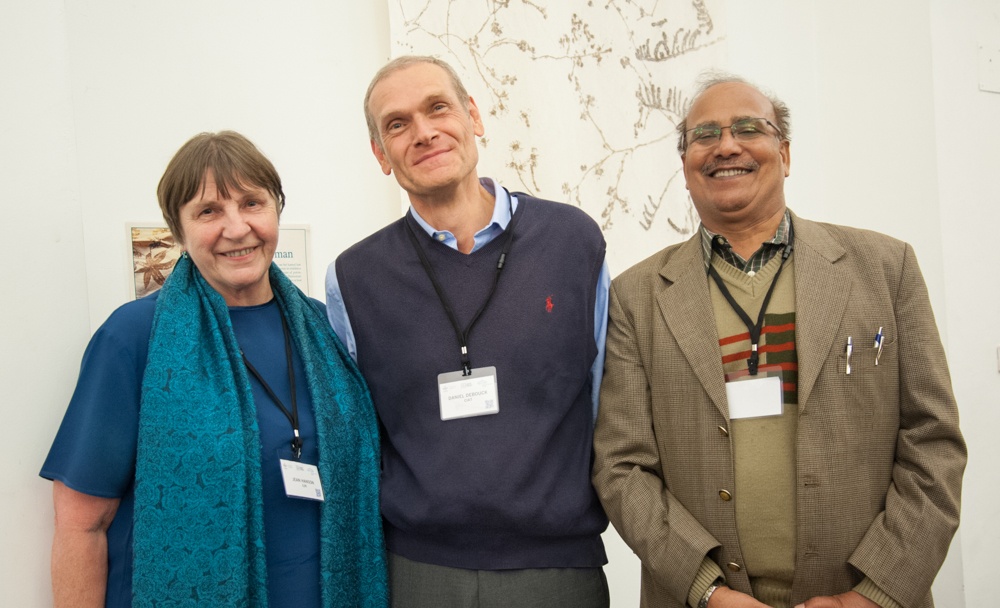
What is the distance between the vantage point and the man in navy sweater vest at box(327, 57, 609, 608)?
5.32ft

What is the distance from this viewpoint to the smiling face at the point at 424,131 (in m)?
1.76

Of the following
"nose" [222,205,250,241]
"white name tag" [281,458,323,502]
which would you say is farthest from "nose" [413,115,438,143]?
"white name tag" [281,458,323,502]

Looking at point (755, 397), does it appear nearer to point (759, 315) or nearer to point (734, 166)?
point (759, 315)

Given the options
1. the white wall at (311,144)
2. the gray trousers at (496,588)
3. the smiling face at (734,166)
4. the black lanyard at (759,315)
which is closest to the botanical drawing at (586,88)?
the white wall at (311,144)

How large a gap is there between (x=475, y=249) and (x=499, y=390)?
0.36 meters

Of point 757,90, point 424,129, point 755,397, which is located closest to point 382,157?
point 424,129

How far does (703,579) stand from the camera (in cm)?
155

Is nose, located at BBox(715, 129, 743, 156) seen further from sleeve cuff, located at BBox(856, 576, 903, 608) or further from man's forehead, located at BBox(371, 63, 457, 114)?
sleeve cuff, located at BBox(856, 576, 903, 608)

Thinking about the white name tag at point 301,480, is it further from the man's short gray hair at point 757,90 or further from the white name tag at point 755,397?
the man's short gray hair at point 757,90

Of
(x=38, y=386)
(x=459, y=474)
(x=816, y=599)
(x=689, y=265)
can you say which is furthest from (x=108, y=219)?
(x=816, y=599)

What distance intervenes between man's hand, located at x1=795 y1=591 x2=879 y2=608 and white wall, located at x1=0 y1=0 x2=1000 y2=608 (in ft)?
4.96

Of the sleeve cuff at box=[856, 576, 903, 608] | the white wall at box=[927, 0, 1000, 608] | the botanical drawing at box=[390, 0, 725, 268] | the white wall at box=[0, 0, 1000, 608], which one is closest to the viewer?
the white wall at box=[0, 0, 1000, 608]

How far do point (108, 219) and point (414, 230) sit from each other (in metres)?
1.07

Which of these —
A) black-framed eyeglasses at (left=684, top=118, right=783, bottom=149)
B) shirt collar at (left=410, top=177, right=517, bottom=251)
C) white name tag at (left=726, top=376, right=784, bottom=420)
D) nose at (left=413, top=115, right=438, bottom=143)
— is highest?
nose at (left=413, top=115, right=438, bottom=143)
